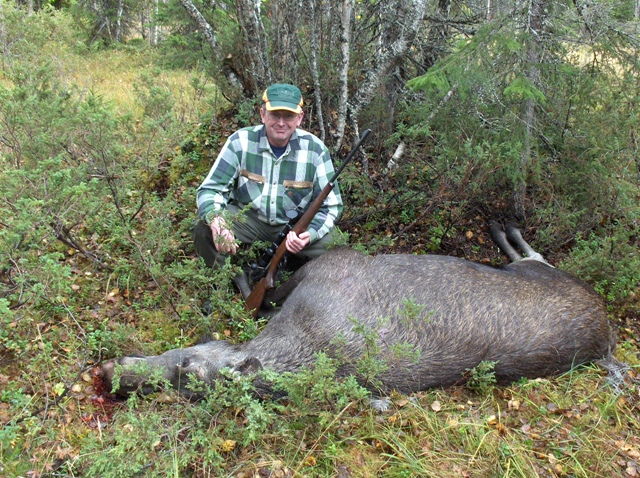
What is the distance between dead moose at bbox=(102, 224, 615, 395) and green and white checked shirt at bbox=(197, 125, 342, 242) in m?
0.81

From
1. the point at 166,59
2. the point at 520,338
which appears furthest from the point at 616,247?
the point at 166,59

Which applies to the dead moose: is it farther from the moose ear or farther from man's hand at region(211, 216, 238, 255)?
man's hand at region(211, 216, 238, 255)

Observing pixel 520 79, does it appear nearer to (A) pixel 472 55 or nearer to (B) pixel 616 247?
(A) pixel 472 55

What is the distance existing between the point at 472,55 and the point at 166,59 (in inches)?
327

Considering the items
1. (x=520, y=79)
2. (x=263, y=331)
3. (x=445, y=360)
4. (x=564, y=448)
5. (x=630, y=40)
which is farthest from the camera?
(x=630, y=40)

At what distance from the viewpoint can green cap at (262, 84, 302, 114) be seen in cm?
446

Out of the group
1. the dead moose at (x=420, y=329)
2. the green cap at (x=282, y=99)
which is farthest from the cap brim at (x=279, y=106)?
the dead moose at (x=420, y=329)

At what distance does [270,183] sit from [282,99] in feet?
2.80

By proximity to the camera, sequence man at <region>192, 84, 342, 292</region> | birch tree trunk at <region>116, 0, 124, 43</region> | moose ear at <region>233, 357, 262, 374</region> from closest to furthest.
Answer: moose ear at <region>233, 357, 262, 374</region>
man at <region>192, 84, 342, 292</region>
birch tree trunk at <region>116, 0, 124, 43</region>

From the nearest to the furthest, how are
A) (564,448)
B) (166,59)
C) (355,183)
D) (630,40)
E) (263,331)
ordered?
(564,448)
(263,331)
(630,40)
(355,183)
(166,59)

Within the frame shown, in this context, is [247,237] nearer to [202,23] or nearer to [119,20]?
[202,23]

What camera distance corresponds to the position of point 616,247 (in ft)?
16.8

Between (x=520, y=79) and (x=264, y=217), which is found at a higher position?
(x=520, y=79)

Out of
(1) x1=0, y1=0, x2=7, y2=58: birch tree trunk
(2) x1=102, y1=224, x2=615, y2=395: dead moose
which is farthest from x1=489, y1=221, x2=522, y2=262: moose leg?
(1) x1=0, y1=0, x2=7, y2=58: birch tree trunk
